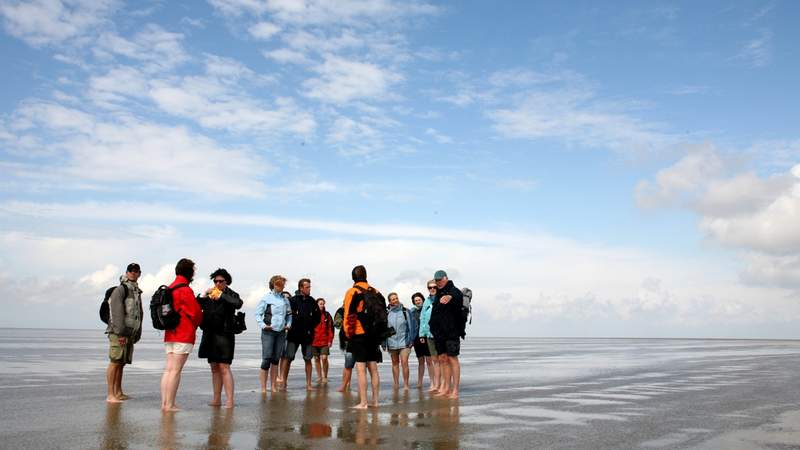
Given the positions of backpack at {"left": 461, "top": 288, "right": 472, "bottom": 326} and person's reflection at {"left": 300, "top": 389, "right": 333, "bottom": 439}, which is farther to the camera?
backpack at {"left": 461, "top": 288, "right": 472, "bottom": 326}

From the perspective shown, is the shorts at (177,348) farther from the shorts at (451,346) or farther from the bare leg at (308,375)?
the shorts at (451,346)

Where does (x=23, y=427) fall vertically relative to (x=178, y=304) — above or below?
below

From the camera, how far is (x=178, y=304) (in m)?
10.0

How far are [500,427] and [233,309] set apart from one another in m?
4.65

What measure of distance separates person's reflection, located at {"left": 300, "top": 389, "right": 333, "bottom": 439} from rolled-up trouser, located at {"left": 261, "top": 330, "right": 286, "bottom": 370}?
975mm

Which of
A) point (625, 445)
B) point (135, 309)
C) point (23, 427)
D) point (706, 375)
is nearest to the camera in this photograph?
point (625, 445)

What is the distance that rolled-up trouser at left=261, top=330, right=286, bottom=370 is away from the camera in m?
13.1

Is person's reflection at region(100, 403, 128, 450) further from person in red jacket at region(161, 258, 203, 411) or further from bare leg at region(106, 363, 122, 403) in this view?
bare leg at region(106, 363, 122, 403)

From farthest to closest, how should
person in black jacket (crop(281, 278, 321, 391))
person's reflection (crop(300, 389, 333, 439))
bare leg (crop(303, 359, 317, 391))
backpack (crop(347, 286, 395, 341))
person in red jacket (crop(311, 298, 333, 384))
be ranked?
person in red jacket (crop(311, 298, 333, 384))
bare leg (crop(303, 359, 317, 391))
person in black jacket (crop(281, 278, 321, 391))
backpack (crop(347, 286, 395, 341))
person's reflection (crop(300, 389, 333, 439))

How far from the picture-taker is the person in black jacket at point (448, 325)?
41.1ft

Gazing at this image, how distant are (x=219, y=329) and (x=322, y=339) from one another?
4789 mm

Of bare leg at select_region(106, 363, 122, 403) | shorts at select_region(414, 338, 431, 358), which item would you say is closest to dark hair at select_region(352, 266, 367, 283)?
bare leg at select_region(106, 363, 122, 403)

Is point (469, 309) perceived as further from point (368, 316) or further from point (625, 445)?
point (625, 445)

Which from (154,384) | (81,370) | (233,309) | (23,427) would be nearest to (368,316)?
(233,309)
